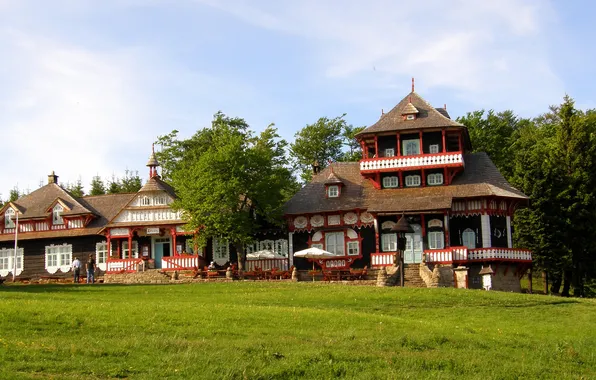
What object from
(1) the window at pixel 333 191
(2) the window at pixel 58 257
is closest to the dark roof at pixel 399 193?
(1) the window at pixel 333 191

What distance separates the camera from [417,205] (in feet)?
143

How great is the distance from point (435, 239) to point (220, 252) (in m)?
13.5

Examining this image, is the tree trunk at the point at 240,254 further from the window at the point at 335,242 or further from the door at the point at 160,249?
the door at the point at 160,249

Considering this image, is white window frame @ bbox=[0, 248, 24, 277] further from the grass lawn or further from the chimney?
the grass lawn

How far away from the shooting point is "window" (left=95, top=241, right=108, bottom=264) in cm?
5281

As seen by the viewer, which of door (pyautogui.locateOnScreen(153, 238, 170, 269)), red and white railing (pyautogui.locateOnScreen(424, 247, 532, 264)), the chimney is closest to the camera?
red and white railing (pyautogui.locateOnScreen(424, 247, 532, 264))

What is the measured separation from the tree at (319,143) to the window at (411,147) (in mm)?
22519

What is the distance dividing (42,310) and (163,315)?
3.29m

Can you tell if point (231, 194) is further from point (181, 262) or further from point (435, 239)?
point (435, 239)

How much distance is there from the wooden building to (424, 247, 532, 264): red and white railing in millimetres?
53

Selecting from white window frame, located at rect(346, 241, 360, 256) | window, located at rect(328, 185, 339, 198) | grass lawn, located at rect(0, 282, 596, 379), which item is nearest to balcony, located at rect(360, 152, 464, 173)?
window, located at rect(328, 185, 339, 198)

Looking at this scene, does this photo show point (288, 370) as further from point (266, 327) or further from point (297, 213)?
point (297, 213)

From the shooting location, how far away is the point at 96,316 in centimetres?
2191

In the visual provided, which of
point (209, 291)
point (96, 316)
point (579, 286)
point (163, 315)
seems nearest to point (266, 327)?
point (163, 315)
